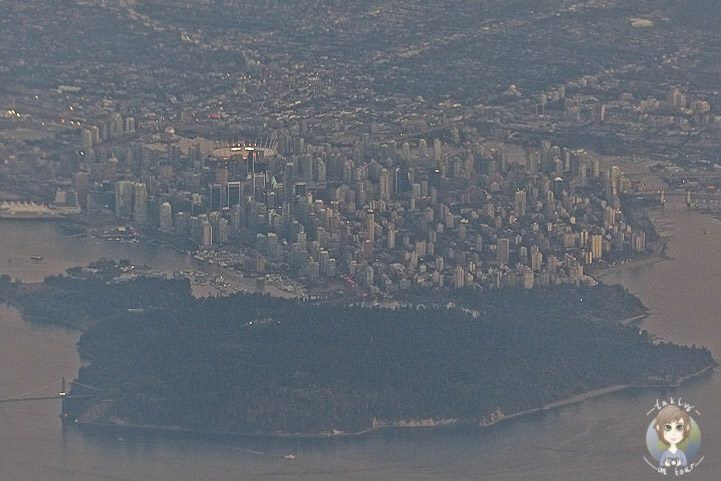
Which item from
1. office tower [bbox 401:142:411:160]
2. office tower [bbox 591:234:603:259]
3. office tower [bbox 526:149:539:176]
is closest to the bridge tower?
office tower [bbox 591:234:603:259]

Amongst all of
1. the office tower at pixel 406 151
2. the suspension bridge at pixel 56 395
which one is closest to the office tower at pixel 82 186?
the office tower at pixel 406 151

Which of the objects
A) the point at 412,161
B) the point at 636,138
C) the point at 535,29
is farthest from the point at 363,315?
the point at 535,29

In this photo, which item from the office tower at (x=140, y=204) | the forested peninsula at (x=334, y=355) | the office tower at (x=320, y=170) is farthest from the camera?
the office tower at (x=320, y=170)

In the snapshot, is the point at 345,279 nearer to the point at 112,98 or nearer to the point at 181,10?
the point at 112,98

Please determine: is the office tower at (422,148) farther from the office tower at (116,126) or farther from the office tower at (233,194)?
the office tower at (116,126)

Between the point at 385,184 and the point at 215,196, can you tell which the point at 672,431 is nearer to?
the point at 385,184

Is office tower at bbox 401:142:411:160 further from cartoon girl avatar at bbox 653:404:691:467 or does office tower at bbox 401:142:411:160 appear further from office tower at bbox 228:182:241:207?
cartoon girl avatar at bbox 653:404:691:467
